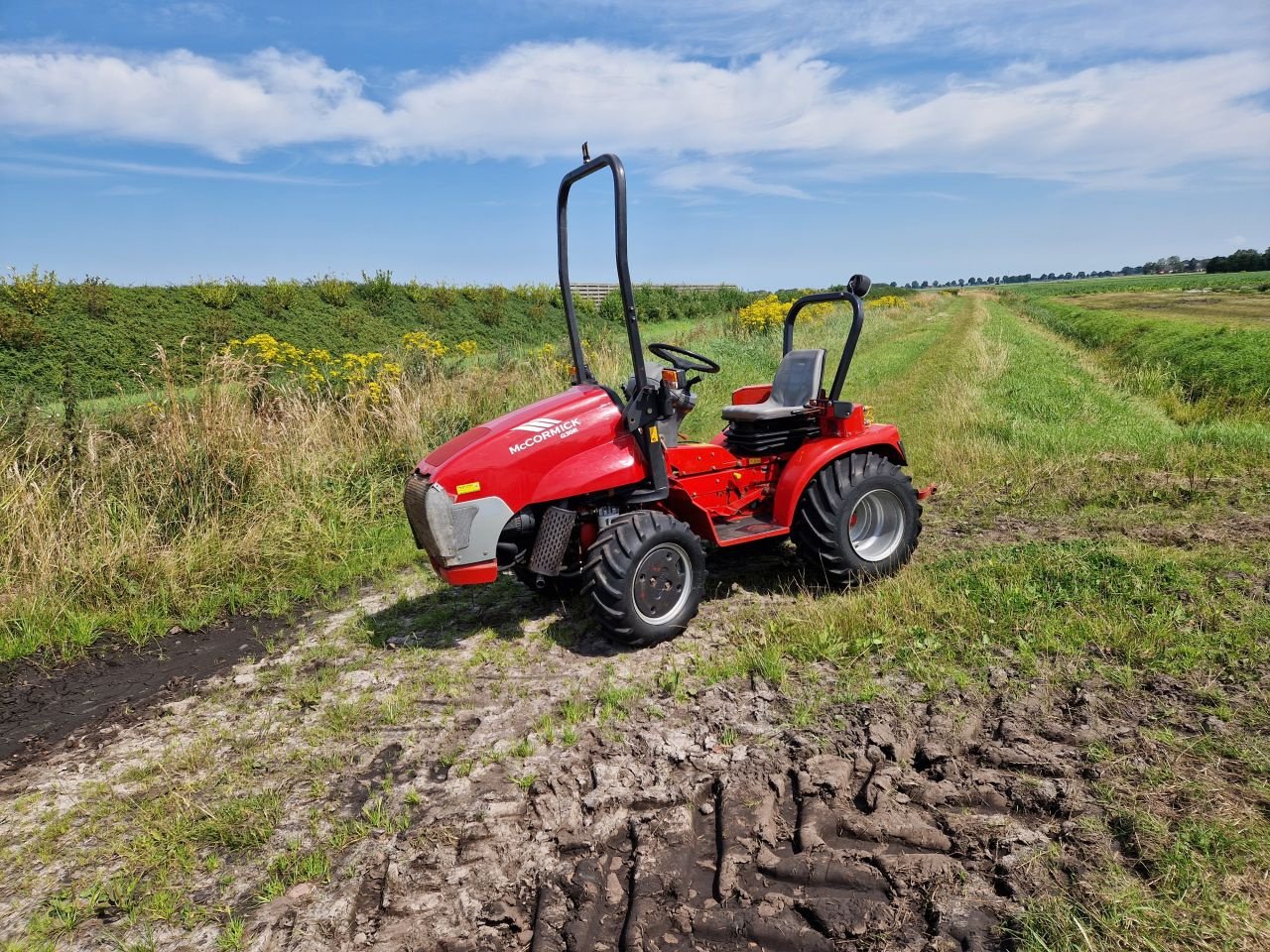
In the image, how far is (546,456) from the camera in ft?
13.5

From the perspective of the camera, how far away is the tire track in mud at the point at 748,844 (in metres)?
2.34

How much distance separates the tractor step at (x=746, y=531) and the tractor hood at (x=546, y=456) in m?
0.63

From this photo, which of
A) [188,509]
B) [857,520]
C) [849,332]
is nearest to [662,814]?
[857,520]

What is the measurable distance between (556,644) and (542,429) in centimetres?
124

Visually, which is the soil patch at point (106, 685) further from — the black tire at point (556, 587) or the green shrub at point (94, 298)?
the green shrub at point (94, 298)

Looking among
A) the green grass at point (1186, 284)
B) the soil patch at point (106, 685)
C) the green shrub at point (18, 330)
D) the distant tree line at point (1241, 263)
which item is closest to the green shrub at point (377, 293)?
the green shrub at point (18, 330)

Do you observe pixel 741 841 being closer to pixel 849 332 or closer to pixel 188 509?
pixel 849 332

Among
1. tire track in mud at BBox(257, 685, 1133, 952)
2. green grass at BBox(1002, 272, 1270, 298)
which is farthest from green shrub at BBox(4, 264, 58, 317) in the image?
green grass at BBox(1002, 272, 1270, 298)

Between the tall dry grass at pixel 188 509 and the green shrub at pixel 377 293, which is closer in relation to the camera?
the tall dry grass at pixel 188 509

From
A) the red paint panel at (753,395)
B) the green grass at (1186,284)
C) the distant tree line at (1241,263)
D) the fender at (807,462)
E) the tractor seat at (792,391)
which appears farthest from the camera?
the distant tree line at (1241,263)

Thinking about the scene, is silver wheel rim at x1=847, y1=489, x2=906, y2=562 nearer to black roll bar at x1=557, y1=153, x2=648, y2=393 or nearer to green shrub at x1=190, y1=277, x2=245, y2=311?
black roll bar at x1=557, y1=153, x2=648, y2=393

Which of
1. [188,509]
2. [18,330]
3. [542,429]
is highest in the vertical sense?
[18,330]

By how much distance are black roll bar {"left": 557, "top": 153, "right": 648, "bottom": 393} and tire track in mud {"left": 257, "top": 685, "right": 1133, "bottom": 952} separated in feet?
6.16

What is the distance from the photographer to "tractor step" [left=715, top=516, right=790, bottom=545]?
15.0 feet
